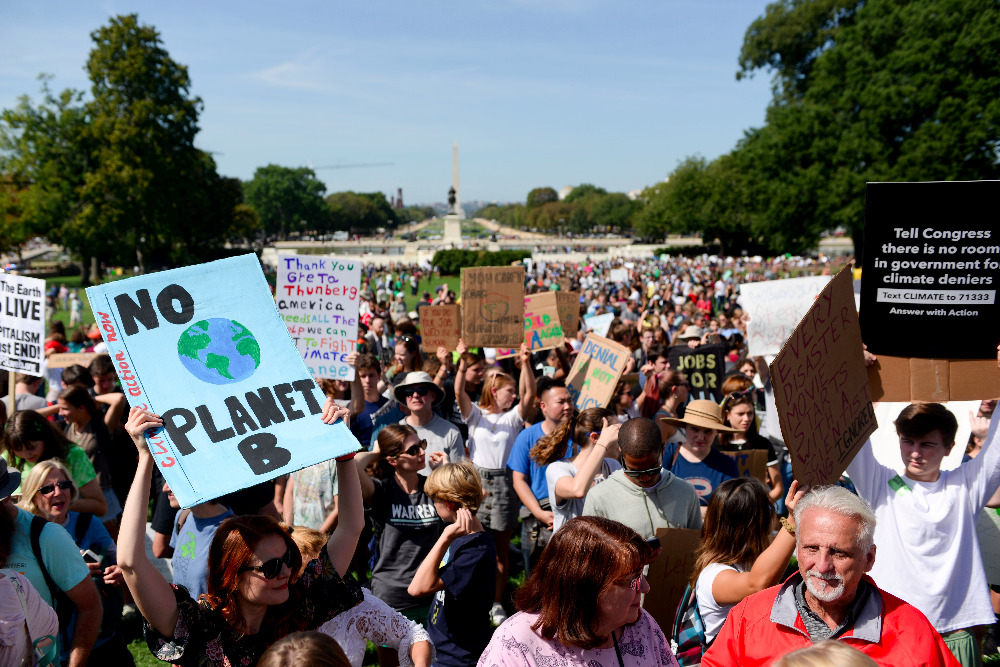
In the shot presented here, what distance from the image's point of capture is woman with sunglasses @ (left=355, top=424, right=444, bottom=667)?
4.40m

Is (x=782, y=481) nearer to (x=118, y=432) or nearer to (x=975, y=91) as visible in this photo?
(x=118, y=432)

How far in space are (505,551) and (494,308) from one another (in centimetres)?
340

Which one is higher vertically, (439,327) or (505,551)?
(439,327)

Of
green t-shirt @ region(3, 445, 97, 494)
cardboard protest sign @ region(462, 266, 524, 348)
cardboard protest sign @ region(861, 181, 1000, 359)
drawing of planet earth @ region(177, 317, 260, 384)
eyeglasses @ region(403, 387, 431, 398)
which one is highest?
cardboard protest sign @ region(861, 181, 1000, 359)

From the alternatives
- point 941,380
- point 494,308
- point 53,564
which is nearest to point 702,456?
point 941,380

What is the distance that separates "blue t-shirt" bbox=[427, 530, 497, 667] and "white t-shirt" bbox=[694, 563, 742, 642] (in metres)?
0.94

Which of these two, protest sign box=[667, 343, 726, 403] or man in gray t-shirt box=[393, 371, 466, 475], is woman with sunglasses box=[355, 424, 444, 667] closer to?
man in gray t-shirt box=[393, 371, 466, 475]

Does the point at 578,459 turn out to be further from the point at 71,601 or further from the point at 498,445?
the point at 71,601

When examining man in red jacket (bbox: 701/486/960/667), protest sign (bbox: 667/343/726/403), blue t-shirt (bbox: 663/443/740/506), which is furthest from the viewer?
protest sign (bbox: 667/343/726/403)

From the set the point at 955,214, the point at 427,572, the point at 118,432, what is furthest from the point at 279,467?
the point at 118,432

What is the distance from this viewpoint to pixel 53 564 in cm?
313

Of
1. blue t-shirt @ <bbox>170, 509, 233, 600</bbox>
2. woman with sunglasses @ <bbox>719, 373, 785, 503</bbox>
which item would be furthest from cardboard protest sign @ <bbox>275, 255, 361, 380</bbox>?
woman with sunglasses @ <bbox>719, 373, 785, 503</bbox>

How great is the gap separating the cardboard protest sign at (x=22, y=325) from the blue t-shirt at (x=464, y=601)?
14.4 feet

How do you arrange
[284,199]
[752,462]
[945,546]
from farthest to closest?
[284,199] → [752,462] → [945,546]
